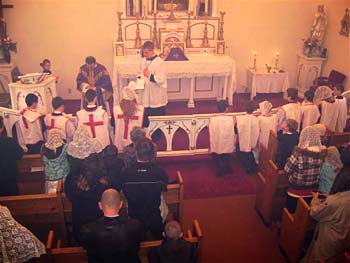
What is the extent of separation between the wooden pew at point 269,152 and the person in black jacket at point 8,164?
3.81 meters

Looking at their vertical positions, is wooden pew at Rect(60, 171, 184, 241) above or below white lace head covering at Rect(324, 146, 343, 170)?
below

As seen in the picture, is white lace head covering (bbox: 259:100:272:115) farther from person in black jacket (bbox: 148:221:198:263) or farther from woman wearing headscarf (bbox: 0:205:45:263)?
woman wearing headscarf (bbox: 0:205:45:263)

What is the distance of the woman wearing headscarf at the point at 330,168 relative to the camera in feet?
16.2

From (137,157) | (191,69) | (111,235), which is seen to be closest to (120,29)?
(191,69)

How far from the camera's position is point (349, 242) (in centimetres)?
457

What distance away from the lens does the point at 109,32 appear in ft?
34.4

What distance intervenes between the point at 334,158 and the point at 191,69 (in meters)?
5.64

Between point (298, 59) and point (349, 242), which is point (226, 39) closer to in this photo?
point (298, 59)

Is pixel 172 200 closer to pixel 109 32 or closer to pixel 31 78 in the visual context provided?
pixel 31 78

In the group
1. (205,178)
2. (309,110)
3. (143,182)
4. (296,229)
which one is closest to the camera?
(143,182)

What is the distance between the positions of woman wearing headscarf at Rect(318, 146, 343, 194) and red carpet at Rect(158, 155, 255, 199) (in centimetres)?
177

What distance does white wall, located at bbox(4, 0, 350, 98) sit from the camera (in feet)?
33.3

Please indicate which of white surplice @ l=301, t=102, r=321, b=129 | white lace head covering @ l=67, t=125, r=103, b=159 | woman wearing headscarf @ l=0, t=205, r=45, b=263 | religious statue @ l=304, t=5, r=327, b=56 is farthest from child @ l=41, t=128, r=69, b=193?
religious statue @ l=304, t=5, r=327, b=56

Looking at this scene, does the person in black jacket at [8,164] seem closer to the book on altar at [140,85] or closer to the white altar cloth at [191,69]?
the book on altar at [140,85]
